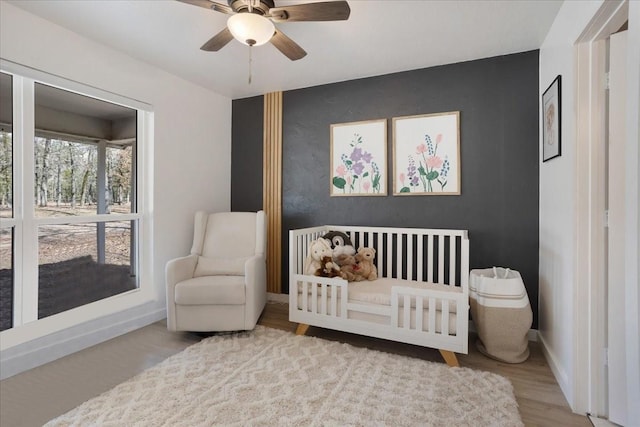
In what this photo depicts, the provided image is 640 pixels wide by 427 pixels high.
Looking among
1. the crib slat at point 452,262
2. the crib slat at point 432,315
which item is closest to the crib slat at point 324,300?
the crib slat at point 432,315

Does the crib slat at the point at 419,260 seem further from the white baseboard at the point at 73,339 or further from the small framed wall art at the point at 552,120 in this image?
the white baseboard at the point at 73,339

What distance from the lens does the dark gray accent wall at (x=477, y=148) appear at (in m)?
2.55

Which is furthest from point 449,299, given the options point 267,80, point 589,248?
point 267,80

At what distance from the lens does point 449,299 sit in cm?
210

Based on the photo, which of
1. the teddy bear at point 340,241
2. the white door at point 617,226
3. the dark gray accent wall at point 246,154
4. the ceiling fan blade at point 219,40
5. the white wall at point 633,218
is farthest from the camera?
the dark gray accent wall at point 246,154

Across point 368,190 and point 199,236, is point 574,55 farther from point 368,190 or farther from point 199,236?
point 199,236

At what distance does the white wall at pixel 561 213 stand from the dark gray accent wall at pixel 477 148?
16 centimetres

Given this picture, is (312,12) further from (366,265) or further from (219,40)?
(366,265)

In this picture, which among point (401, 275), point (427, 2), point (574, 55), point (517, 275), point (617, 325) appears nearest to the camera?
point (617, 325)

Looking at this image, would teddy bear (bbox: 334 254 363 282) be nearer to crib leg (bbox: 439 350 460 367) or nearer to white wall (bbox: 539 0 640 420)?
crib leg (bbox: 439 350 460 367)

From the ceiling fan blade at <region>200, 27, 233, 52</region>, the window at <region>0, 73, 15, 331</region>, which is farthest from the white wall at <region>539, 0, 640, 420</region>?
the window at <region>0, 73, 15, 331</region>

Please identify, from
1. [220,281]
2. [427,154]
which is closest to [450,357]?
[427,154]

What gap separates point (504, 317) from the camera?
214 centimetres

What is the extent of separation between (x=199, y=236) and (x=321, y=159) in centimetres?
148
